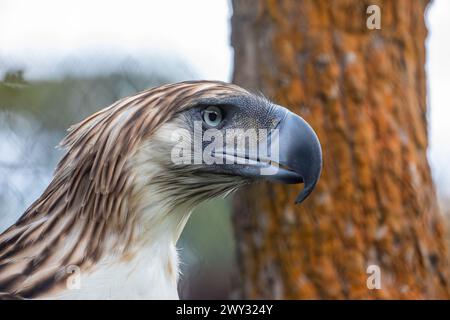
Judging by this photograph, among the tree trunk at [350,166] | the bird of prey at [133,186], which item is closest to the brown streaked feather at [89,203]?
the bird of prey at [133,186]

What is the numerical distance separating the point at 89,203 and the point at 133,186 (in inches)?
5.2

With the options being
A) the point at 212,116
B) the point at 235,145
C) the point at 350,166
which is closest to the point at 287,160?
the point at 235,145

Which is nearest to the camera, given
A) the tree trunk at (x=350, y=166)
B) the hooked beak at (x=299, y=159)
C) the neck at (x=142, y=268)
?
the neck at (x=142, y=268)

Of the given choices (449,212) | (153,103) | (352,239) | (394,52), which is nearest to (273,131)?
(153,103)

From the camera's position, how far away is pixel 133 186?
192cm

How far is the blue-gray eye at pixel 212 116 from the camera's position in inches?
78.8

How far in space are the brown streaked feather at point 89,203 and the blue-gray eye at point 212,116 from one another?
44 millimetres

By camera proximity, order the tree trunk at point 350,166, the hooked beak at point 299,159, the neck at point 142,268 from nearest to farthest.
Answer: the neck at point 142,268, the hooked beak at point 299,159, the tree trunk at point 350,166

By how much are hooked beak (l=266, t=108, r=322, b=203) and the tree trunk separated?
1.14m

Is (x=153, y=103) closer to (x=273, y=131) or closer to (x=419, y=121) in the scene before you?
(x=273, y=131)

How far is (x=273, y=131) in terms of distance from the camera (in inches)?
78.7

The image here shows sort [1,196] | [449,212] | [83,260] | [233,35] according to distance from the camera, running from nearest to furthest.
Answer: [83,260]
[1,196]
[233,35]
[449,212]

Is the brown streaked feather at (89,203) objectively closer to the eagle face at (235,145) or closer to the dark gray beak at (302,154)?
the eagle face at (235,145)

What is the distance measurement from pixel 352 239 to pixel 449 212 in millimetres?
2269
